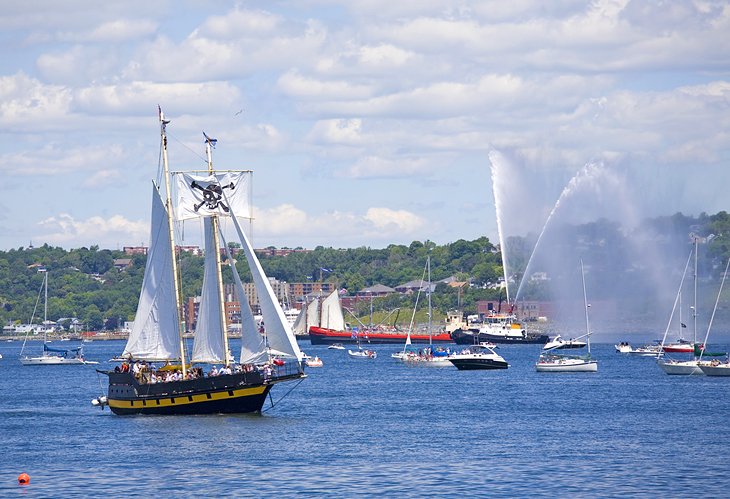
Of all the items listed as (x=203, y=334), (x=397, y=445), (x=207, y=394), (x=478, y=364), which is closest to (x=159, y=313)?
(x=203, y=334)

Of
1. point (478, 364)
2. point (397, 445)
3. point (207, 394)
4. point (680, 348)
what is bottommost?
point (397, 445)

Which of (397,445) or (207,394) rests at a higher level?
(207,394)

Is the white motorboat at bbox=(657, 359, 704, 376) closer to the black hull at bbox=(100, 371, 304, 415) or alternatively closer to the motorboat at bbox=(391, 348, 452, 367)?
the motorboat at bbox=(391, 348, 452, 367)

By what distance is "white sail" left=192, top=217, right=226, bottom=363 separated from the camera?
265 ft

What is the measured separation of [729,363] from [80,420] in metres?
61.1

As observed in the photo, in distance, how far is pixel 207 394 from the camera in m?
79.1

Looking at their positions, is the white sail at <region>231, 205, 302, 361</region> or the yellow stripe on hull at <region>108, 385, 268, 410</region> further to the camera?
the yellow stripe on hull at <region>108, 385, 268, 410</region>

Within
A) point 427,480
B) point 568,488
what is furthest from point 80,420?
point 568,488

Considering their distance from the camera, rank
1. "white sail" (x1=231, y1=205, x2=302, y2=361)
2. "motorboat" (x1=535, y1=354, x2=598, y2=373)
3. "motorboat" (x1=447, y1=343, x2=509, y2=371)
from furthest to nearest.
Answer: "motorboat" (x1=447, y1=343, x2=509, y2=371) < "motorboat" (x1=535, y1=354, x2=598, y2=373) < "white sail" (x1=231, y1=205, x2=302, y2=361)

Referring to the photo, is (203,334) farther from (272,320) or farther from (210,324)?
(272,320)

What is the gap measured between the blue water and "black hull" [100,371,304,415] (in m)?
0.98

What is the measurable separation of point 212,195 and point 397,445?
2139 cm

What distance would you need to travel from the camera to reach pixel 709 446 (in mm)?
67312

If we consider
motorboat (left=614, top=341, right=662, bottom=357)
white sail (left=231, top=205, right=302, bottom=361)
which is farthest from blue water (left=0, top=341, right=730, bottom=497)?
motorboat (left=614, top=341, right=662, bottom=357)
